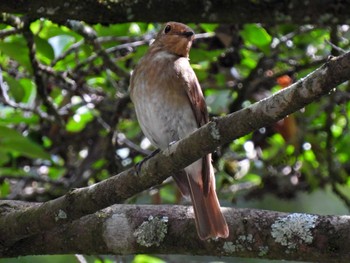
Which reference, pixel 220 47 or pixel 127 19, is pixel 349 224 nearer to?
pixel 127 19

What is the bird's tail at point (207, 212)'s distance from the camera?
10.7 feet

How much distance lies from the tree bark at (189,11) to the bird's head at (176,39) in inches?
20.2

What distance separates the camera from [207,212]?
11.8 feet

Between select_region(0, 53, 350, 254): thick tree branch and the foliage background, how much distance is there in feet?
3.64

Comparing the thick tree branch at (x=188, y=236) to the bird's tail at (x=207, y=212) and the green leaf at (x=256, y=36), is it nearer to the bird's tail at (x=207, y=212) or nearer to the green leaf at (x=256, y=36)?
the bird's tail at (x=207, y=212)

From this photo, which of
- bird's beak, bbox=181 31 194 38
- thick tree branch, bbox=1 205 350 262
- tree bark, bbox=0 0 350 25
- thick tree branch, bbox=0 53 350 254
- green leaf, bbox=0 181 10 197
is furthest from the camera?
green leaf, bbox=0 181 10 197

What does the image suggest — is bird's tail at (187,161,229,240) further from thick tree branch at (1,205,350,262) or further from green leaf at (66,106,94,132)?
green leaf at (66,106,94,132)

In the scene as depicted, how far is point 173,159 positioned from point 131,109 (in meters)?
2.57

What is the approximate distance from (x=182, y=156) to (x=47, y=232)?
91 cm

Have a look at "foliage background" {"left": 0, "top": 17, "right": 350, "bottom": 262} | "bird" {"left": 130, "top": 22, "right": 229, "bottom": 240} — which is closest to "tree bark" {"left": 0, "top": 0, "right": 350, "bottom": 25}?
"foliage background" {"left": 0, "top": 17, "right": 350, "bottom": 262}

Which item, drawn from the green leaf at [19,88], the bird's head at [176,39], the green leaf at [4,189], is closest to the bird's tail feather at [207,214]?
the bird's head at [176,39]

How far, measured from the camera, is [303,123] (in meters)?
5.15

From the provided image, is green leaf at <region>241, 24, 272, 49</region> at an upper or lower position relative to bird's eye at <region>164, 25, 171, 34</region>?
lower

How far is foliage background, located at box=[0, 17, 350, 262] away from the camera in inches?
184
